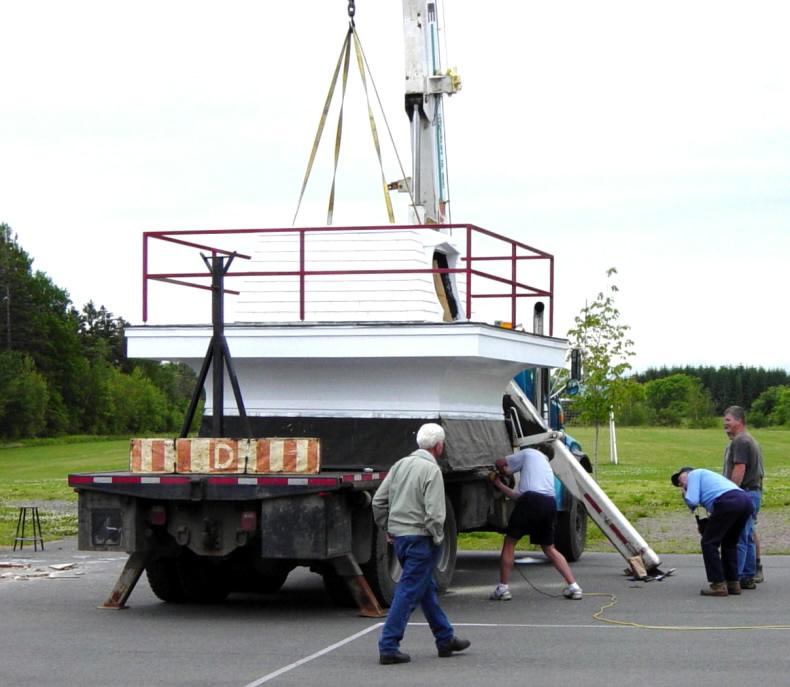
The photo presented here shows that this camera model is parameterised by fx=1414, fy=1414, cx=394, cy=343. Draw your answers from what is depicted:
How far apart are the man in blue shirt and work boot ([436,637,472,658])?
425cm

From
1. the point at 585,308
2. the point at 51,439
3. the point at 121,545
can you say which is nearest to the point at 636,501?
the point at 585,308

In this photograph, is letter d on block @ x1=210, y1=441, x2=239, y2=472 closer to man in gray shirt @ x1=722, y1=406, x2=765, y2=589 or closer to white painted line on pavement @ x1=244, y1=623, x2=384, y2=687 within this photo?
white painted line on pavement @ x1=244, y1=623, x2=384, y2=687

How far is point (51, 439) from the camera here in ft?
321

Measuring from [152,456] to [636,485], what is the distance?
2399cm

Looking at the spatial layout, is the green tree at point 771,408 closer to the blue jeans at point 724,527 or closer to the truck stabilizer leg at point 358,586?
the blue jeans at point 724,527

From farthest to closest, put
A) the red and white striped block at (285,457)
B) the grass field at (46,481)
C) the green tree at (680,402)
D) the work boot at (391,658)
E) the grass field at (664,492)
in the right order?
the green tree at (680,402) < the grass field at (46,481) < the grass field at (664,492) < the red and white striped block at (285,457) < the work boot at (391,658)

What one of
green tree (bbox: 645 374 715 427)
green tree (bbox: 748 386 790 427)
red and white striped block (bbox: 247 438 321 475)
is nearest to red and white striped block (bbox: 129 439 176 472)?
red and white striped block (bbox: 247 438 321 475)

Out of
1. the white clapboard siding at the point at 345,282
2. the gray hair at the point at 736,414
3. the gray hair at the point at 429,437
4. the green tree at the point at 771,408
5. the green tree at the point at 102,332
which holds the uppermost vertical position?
the green tree at the point at 102,332

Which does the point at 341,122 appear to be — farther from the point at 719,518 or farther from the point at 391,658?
the point at 391,658

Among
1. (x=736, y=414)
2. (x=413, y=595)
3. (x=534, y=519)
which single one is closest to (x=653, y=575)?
(x=736, y=414)

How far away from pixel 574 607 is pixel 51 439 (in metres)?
88.3

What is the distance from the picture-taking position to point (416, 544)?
1041 centimetres

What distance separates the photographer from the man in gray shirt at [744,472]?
48.1 feet

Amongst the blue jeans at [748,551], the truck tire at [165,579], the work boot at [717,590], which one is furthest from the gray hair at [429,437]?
the blue jeans at [748,551]
